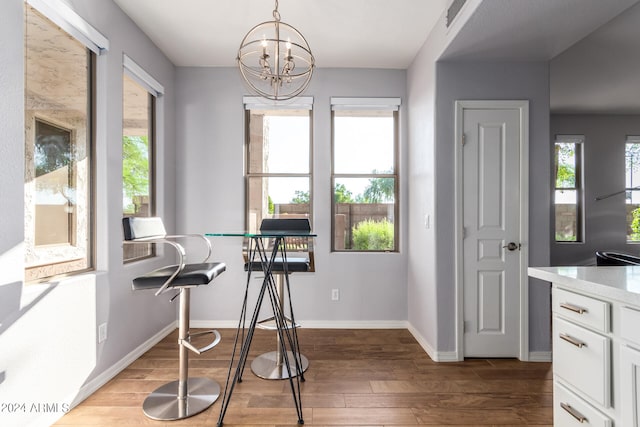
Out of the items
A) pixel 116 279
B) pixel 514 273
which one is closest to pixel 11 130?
pixel 116 279

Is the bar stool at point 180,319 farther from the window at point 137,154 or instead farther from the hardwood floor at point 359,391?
the window at point 137,154

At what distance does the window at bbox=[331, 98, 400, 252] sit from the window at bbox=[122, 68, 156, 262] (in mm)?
1815

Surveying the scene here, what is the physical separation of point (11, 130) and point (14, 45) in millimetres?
418

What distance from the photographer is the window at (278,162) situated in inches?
141

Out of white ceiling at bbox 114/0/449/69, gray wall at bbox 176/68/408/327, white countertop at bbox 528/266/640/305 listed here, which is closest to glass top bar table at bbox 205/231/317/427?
gray wall at bbox 176/68/408/327

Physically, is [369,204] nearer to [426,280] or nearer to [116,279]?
[426,280]

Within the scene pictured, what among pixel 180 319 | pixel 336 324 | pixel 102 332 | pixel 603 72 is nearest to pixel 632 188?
pixel 603 72

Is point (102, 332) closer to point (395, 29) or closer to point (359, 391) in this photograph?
point (359, 391)

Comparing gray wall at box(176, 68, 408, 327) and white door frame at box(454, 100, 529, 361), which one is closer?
white door frame at box(454, 100, 529, 361)

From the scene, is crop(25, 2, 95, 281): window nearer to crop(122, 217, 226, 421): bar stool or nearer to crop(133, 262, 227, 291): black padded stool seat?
crop(122, 217, 226, 421): bar stool

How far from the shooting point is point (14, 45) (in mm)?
1631

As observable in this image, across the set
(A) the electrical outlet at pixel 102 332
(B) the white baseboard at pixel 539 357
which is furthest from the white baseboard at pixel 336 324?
(A) the electrical outlet at pixel 102 332

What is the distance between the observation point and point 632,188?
511cm

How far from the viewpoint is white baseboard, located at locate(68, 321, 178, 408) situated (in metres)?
2.10
